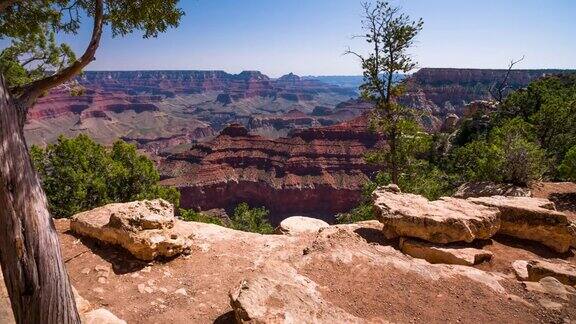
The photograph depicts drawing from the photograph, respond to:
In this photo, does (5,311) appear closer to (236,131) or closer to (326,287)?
(326,287)

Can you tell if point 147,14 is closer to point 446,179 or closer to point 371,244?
point 371,244

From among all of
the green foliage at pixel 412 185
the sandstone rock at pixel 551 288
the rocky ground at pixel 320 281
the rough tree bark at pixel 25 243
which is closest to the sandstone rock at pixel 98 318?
the rocky ground at pixel 320 281

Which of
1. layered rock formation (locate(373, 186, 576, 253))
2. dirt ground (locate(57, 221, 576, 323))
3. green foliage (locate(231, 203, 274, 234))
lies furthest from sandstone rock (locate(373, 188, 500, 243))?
green foliage (locate(231, 203, 274, 234))

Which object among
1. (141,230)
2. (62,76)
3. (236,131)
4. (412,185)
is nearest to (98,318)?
(141,230)

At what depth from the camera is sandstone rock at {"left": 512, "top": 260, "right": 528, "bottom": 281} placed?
350 inches

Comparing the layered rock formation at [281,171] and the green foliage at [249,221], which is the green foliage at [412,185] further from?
the layered rock formation at [281,171]

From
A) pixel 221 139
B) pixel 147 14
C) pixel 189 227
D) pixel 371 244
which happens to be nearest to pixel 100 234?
pixel 189 227

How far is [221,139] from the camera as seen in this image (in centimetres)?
10225

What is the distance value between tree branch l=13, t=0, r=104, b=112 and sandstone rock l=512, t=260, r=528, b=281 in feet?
37.1

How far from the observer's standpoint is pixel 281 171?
293 ft

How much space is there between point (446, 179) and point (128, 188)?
78.9 feet

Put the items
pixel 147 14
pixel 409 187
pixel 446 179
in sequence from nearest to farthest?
pixel 147 14 < pixel 409 187 < pixel 446 179

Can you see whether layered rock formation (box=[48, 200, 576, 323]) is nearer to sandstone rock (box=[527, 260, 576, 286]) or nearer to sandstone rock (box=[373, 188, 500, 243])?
sandstone rock (box=[527, 260, 576, 286])

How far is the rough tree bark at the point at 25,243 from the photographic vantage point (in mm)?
A: 4320
